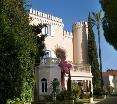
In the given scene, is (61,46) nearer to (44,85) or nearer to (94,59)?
(94,59)

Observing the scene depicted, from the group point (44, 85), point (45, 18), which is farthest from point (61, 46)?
point (44, 85)

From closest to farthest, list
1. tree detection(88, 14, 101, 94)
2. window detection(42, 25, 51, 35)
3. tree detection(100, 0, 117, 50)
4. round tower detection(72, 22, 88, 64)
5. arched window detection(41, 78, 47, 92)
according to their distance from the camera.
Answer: tree detection(100, 0, 117, 50)
arched window detection(41, 78, 47, 92)
window detection(42, 25, 51, 35)
round tower detection(72, 22, 88, 64)
tree detection(88, 14, 101, 94)

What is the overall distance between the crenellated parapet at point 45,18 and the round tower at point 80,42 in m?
4.56

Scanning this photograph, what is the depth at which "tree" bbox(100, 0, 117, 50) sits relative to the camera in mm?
28359

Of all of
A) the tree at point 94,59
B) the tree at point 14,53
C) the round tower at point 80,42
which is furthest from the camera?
the tree at point 94,59

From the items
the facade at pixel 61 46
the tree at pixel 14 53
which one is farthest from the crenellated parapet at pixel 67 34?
the tree at pixel 14 53

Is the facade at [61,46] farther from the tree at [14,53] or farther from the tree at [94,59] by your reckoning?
the tree at [14,53]

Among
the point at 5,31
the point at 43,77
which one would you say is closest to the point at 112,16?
the point at 5,31

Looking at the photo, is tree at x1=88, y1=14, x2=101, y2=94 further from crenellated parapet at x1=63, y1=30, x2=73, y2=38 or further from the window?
the window

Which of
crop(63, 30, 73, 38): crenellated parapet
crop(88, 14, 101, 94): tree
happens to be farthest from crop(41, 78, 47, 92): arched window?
crop(88, 14, 101, 94): tree

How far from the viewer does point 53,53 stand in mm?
56094

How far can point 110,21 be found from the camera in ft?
97.8

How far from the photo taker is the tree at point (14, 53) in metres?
24.1

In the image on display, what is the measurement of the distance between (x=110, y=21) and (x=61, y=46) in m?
29.7
